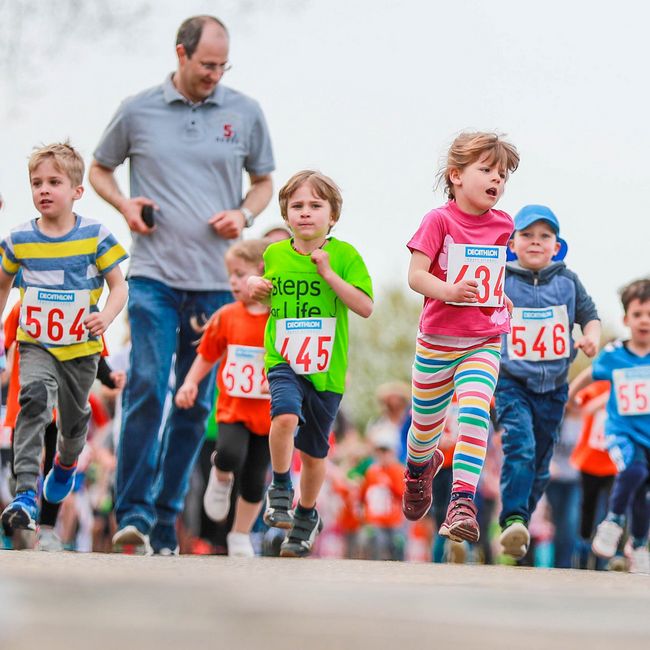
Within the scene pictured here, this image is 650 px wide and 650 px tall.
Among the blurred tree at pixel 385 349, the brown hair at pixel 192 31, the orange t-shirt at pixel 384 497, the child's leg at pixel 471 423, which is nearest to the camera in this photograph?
the child's leg at pixel 471 423

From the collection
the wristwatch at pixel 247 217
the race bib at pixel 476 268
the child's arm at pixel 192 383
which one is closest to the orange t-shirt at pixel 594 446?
the wristwatch at pixel 247 217

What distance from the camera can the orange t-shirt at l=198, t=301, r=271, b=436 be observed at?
7.80 meters

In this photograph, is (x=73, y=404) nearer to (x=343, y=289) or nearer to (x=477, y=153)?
(x=343, y=289)

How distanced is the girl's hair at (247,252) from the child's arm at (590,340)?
67.5 inches

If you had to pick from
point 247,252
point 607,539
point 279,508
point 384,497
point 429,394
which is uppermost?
point 247,252

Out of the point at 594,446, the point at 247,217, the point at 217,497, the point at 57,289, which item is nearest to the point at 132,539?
the point at 217,497

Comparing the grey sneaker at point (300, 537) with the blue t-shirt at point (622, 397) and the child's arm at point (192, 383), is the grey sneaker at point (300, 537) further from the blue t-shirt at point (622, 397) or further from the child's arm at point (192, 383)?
the blue t-shirt at point (622, 397)

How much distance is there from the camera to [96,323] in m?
6.87

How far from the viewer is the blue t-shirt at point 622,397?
8812 millimetres

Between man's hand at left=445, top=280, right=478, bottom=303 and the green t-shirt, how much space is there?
68cm

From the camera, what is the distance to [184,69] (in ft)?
25.8

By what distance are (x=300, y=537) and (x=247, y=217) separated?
1.85m

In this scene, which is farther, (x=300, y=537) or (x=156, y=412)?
(x=156, y=412)

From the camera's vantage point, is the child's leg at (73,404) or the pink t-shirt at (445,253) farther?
the child's leg at (73,404)
